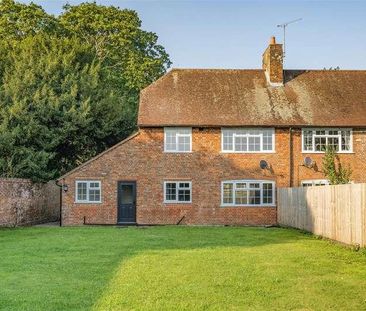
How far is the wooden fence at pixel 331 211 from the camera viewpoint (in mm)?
17891

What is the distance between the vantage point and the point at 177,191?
31969 millimetres

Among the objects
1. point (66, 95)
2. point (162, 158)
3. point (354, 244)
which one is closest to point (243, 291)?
point (354, 244)

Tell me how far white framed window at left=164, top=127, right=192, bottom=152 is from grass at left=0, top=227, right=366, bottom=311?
12.5 metres

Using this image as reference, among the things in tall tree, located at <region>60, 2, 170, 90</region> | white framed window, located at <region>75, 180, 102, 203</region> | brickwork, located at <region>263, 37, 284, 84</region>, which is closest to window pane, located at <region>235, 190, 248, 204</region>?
brickwork, located at <region>263, 37, 284, 84</region>

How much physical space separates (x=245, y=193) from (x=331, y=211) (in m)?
11.3

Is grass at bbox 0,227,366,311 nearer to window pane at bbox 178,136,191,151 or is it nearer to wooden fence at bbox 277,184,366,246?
wooden fence at bbox 277,184,366,246

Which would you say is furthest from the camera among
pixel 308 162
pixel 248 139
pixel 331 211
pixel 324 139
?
pixel 324 139

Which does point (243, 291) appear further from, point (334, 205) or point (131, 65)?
point (131, 65)

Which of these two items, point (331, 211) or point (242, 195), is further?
point (242, 195)

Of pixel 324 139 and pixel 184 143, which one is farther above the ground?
pixel 324 139

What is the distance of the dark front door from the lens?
31812 mm

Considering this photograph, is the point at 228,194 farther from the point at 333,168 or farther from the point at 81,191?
the point at 81,191

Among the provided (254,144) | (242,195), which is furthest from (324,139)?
(242,195)

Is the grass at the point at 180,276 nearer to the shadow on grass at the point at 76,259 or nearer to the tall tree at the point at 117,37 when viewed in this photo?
the shadow on grass at the point at 76,259
